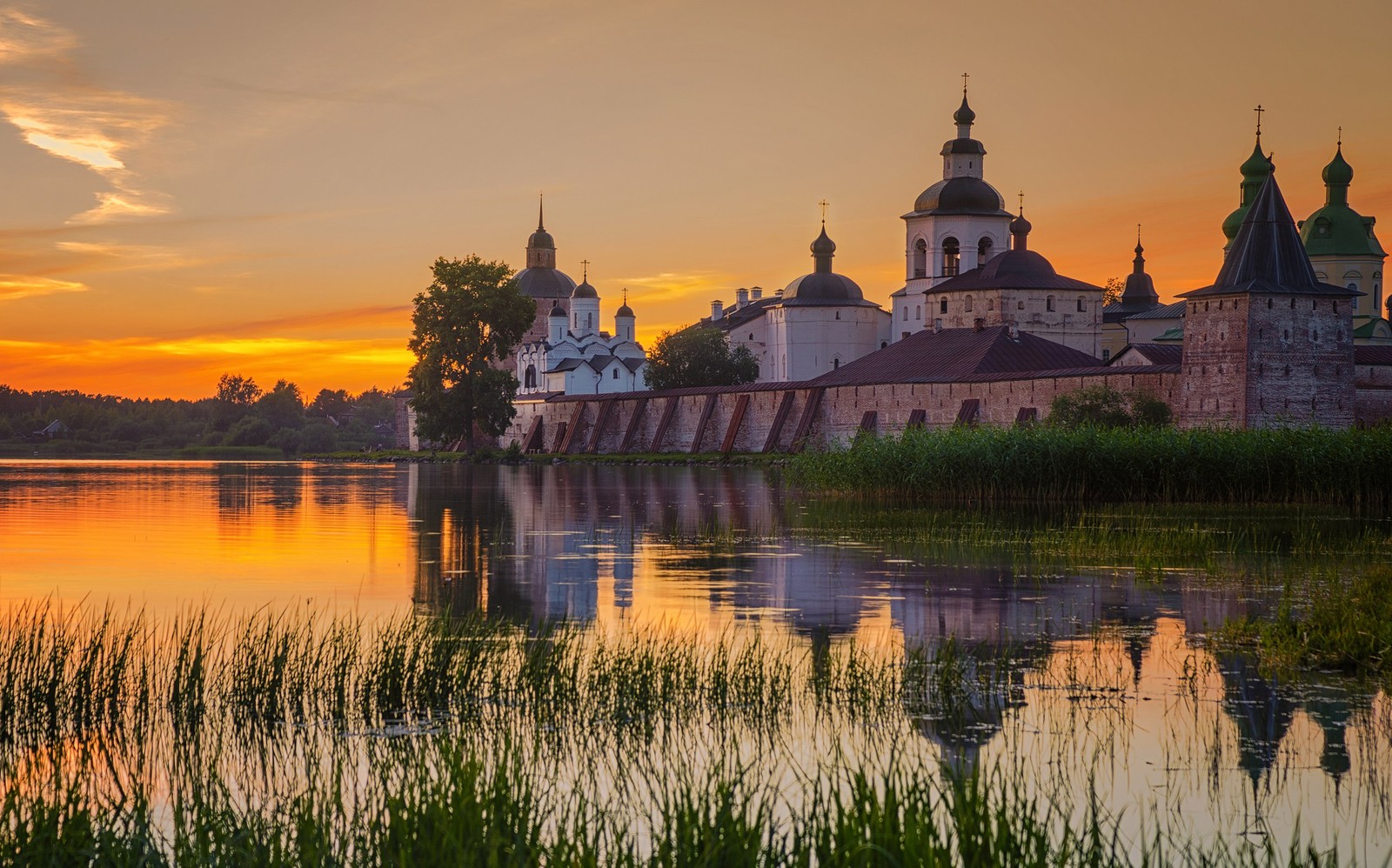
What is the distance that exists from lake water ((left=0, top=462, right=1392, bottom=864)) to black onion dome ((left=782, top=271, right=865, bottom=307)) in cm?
3915

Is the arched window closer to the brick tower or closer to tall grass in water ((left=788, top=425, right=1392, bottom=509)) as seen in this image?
the brick tower

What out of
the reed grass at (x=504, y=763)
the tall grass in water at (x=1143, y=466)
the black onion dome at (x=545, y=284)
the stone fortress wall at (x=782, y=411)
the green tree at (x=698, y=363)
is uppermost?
the black onion dome at (x=545, y=284)

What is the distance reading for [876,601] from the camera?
33.7 ft

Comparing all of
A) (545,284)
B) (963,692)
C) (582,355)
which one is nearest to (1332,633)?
(963,692)

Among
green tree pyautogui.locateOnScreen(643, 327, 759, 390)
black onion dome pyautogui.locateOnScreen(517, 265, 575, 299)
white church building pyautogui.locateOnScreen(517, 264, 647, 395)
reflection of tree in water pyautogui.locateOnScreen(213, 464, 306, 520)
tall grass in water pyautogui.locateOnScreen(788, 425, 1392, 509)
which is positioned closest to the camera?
tall grass in water pyautogui.locateOnScreen(788, 425, 1392, 509)

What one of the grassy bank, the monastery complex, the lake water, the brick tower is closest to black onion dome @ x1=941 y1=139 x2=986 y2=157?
the monastery complex

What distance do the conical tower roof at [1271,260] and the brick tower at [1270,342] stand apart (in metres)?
0.02

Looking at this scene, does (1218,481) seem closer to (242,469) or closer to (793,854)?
(793,854)

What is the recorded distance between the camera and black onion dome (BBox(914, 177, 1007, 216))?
189 ft

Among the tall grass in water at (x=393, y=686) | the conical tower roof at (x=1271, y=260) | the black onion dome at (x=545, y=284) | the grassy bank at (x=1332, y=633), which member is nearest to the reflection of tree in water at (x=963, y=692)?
the tall grass in water at (x=393, y=686)

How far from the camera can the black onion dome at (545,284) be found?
81.8 m

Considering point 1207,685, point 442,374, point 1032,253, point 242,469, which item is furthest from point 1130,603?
point 1032,253

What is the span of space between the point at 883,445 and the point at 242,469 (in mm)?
25721

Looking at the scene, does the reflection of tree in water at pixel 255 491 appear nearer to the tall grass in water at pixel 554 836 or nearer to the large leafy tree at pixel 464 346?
the large leafy tree at pixel 464 346
